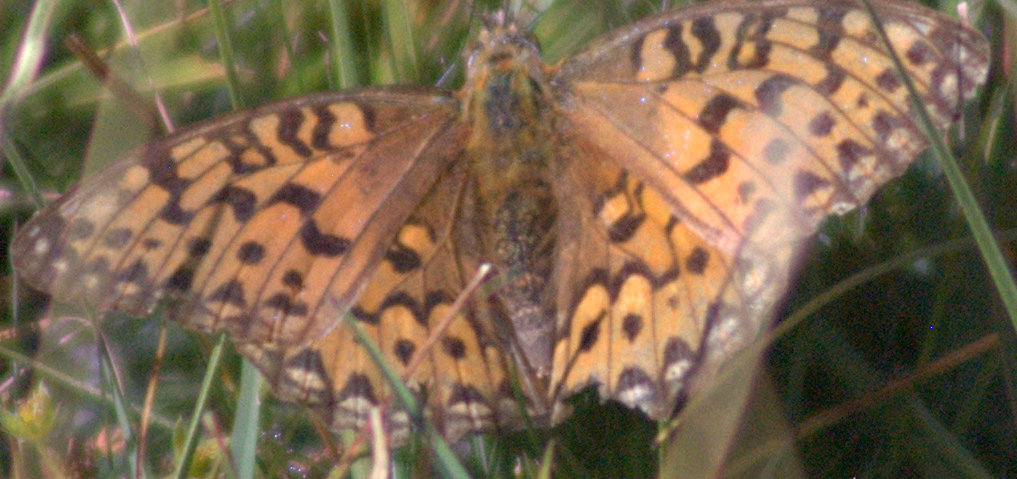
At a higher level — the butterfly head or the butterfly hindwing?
the butterfly head

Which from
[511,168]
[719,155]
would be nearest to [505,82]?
[511,168]

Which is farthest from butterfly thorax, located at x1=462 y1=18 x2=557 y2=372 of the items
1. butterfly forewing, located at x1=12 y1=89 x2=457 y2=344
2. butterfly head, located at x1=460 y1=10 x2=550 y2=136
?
butterfly forewing, located at x1=12 y1=89 x2=457 y2=344

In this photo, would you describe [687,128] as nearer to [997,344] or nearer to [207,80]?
[997,344]

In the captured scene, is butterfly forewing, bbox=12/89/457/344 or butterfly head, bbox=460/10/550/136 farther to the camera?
butterfly head, bbox=460/10/550/136

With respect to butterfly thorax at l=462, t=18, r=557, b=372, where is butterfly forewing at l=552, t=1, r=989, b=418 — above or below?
below

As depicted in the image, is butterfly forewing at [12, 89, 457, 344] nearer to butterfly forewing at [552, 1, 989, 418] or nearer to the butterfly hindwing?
the butterfly hindwing

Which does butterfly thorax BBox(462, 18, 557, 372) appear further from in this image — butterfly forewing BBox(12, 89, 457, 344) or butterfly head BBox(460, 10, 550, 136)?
butterfly forewing BBox(12, 89, 457, 344)

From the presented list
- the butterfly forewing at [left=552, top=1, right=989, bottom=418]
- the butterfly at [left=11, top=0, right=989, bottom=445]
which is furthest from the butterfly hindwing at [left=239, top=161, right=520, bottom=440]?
the butterfly forewing at [left=552, top=1, right=989, bottom=418]
